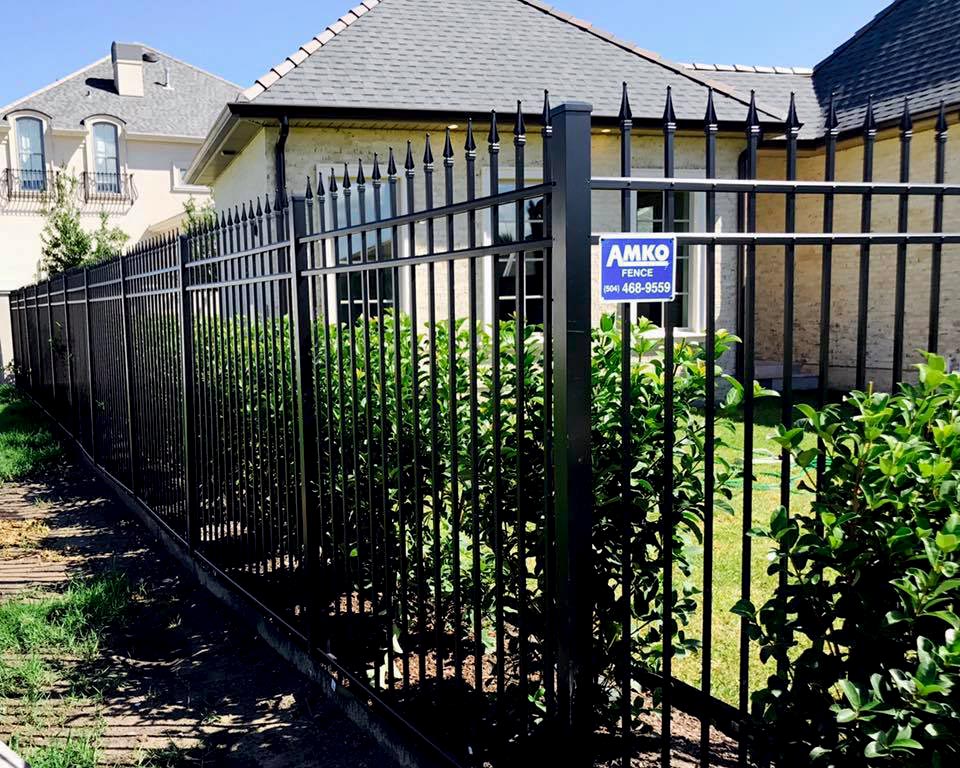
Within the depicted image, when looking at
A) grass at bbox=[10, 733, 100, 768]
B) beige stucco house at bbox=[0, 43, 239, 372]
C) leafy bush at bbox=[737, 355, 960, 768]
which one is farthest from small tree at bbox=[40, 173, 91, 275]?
leafy bush at bbox=[737, 355, 960, 768]

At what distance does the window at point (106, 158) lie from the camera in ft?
105

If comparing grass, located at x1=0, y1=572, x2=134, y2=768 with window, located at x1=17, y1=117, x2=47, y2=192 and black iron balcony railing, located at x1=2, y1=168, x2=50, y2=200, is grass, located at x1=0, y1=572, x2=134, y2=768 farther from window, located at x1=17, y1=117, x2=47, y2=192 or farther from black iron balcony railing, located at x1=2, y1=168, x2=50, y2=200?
window, located at x1=17, y1=117, x2=47, y2=192

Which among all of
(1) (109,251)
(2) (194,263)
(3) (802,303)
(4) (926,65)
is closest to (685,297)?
(3) (802,303)

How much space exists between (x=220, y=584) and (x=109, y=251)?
66.5ft

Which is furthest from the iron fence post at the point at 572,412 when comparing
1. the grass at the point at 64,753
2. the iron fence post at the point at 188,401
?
the iron fence post at the point at 188,401

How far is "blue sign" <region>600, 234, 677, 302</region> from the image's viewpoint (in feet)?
7.33

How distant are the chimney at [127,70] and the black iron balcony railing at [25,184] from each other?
16.5 feet

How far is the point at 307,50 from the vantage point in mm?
11305

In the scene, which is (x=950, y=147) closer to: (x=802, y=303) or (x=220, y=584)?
(x=802, y=303)

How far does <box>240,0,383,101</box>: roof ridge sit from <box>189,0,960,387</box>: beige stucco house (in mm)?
Answer: 27

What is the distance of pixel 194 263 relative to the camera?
212 inches

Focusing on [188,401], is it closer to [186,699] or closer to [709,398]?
[186,699]

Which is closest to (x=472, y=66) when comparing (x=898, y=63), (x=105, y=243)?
(x=898, y=63)

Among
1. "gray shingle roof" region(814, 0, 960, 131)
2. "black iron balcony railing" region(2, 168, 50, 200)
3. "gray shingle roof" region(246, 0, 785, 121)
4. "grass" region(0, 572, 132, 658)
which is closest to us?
"grass" region(0, 572, 132, 658)
